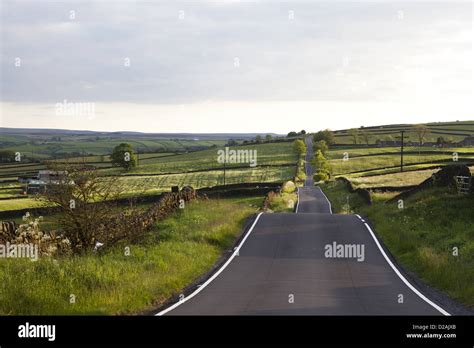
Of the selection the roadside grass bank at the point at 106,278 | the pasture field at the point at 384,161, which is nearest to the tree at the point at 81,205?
the roadside grass bank at the point at 106,278

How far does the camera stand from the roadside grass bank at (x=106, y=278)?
11.2 m

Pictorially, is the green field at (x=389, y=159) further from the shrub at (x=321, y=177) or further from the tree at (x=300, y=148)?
the tree at (x=300, y=148)

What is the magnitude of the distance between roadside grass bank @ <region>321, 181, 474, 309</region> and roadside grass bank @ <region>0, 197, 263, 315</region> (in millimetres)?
6724

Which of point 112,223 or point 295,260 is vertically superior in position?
point 112,223

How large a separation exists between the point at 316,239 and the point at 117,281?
11.9 meters

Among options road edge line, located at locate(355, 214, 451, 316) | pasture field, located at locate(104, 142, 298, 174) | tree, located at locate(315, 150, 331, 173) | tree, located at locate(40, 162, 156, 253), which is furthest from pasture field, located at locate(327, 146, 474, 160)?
tree, located at locate(40, 162, 156, 253)

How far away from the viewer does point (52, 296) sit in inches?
448

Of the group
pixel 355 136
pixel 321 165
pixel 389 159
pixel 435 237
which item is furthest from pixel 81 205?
pixel 355 136

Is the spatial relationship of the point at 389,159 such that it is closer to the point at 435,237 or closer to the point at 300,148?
the point at 300,148

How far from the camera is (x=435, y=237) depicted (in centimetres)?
2138

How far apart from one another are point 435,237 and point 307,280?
27.9 feet

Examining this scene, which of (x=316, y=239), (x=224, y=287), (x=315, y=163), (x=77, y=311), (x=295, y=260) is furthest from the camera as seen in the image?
(x=315, y=163)
